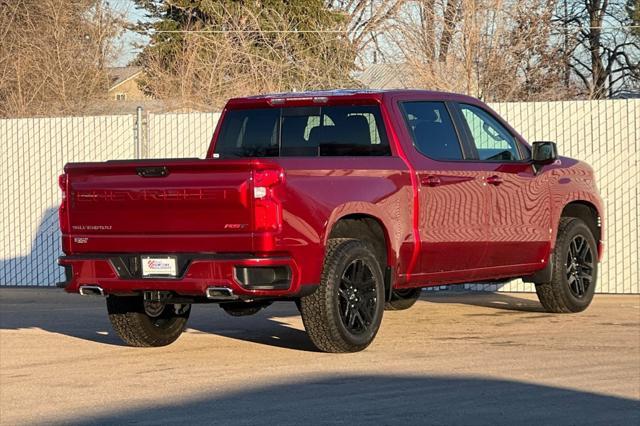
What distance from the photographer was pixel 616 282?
1656 centimetres

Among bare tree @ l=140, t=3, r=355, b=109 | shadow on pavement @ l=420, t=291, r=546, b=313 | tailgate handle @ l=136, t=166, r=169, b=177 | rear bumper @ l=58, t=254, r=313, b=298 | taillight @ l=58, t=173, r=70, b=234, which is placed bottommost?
shadow on pavement @ l=420, t=291, r=546, b=313

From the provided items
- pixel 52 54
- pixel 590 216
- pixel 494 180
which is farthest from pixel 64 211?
pixel 52 54

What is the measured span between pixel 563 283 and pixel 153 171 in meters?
4.65

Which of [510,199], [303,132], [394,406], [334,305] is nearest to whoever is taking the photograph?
[394,406]

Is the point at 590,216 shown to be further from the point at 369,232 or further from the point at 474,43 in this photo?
the point at 474,43

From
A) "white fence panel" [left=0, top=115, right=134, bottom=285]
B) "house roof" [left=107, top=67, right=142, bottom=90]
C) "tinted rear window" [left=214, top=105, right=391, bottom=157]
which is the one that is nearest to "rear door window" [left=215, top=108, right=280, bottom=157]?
"tinted rear window" [left=214, top=105, right=391, bottom=157]

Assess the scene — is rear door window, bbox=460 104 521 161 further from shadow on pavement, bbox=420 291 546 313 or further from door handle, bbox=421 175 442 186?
shadow on pavement, bbox=420 291 546 313

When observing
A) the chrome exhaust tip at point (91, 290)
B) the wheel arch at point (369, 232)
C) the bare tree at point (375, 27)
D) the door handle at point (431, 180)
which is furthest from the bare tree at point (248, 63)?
the chrome exhaust tip at point (91, 290)

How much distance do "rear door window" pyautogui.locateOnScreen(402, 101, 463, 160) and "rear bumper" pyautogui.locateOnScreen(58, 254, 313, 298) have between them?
212 centimetres

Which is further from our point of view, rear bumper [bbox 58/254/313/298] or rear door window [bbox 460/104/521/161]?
rear door window [bbox 460/104/521/161]

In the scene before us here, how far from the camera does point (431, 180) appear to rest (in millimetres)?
11750

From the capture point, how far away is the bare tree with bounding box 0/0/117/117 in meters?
33.8

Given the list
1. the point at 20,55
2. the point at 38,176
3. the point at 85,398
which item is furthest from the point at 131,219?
the point at 20,55

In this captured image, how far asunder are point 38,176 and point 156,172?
9.19 meters
